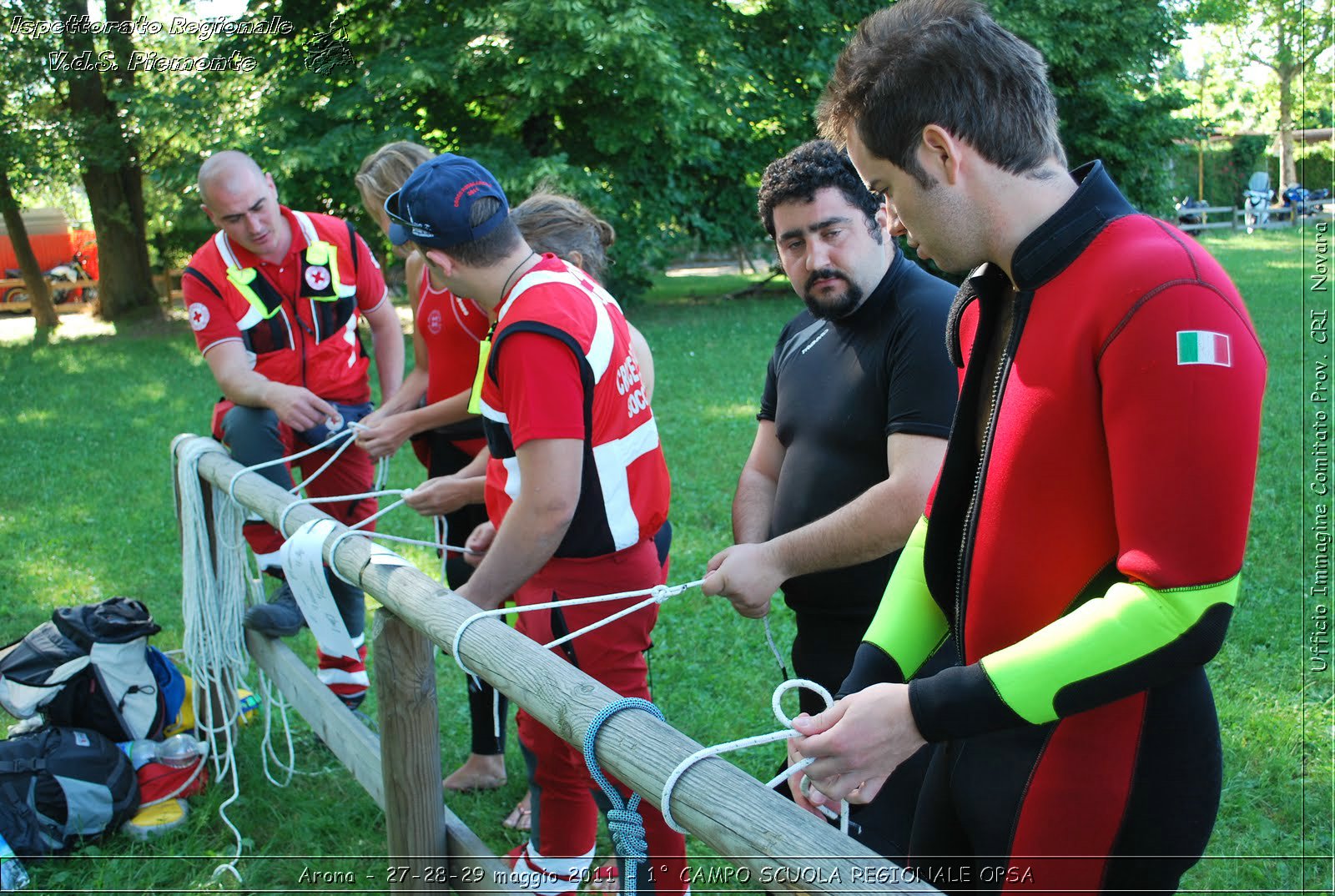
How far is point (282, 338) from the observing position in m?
4.15

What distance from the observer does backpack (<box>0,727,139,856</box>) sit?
10.9 feet

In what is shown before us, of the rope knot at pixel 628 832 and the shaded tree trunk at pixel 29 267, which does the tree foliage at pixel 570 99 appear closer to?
the shaded tree trunk at pixel 29 267

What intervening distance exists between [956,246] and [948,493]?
39 cm

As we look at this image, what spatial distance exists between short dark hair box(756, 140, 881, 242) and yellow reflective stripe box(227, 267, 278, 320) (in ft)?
8.10

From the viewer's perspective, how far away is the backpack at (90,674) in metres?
3.55

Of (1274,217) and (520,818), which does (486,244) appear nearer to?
(520,818)

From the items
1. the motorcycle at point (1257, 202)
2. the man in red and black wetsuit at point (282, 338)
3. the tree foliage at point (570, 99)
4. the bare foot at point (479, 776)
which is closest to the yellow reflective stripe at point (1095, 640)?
the bare foot at point (479, 776)

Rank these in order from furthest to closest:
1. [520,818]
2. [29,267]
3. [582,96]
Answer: [29,267], [582,96], [520,818]

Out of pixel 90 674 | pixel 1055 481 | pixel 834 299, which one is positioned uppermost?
pixel 834 299

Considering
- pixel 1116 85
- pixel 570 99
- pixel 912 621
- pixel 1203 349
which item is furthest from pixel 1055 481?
pixel 1116 85

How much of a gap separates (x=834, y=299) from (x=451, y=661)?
312 centimetres

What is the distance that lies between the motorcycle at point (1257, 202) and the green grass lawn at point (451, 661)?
746 inches

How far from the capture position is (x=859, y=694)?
135 centimetres

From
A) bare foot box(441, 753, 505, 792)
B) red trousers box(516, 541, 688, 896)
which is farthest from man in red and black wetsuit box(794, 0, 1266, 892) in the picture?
bare foot box(441, 753, 505, 792)
